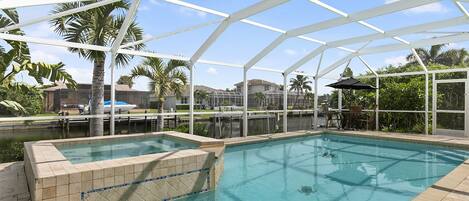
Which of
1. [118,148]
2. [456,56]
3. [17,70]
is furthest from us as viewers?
[456,56]

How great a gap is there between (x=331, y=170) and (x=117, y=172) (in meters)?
4.39

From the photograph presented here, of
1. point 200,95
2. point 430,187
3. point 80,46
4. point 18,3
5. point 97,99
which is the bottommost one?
point 430,187

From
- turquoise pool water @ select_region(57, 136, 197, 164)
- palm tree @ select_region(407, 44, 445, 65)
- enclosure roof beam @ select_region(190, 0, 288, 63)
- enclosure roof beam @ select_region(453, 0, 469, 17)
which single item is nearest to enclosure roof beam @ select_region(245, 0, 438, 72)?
enclosure roof beam @ select_region(453, 0, 469, 17)

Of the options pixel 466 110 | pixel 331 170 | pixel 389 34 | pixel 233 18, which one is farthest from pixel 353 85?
pixel 233 18

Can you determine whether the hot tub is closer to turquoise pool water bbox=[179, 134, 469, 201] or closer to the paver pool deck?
the paver pool deck

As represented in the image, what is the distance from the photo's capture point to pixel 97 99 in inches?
311

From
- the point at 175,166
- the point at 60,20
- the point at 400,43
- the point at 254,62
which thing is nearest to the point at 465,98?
the point at 400,43

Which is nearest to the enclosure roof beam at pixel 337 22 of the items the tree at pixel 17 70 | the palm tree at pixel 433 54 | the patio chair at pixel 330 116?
the patio chair at pixel 330 116

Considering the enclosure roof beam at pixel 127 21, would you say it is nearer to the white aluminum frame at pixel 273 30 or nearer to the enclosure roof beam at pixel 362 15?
the white aluminum frame at pixel 273 30

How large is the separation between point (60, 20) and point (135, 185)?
17.7ft

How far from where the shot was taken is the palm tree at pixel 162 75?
11.1 metres

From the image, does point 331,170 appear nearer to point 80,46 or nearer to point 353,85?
point 353,85

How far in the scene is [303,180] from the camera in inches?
222

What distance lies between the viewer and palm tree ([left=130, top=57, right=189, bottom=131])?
11.1 m
